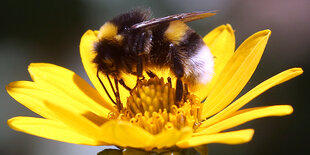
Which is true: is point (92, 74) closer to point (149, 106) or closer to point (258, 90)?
point (149, 106)

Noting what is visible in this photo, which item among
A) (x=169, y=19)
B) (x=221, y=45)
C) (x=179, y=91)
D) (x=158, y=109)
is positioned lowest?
(x=158, y=109)

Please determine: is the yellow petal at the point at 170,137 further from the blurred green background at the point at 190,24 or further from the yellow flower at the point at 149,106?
the blurred green background at the point at 190,24

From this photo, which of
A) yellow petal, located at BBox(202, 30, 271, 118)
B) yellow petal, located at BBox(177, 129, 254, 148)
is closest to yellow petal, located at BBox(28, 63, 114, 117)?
yellow petal, located at BBox(202, 30, 271, 118)

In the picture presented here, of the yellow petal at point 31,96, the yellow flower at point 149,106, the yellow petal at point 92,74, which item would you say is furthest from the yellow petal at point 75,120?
the yellow petal at point 92,74

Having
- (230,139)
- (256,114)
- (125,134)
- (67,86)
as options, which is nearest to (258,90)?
(256,114)

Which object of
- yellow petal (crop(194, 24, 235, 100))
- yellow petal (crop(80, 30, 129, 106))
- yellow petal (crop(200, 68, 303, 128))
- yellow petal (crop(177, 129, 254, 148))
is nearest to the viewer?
yellow petal (crop(177, 129, 254, 148))

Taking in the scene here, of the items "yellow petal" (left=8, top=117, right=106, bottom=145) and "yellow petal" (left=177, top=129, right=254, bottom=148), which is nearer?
"yellow petal" (left=177, top=129, right=254, bottom=148)

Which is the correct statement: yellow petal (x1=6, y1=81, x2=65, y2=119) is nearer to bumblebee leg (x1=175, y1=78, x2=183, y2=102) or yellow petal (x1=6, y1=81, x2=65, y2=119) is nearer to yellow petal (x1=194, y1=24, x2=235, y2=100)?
bumblebee leg (x1=175, y1=78, x2=183, y2=102)
